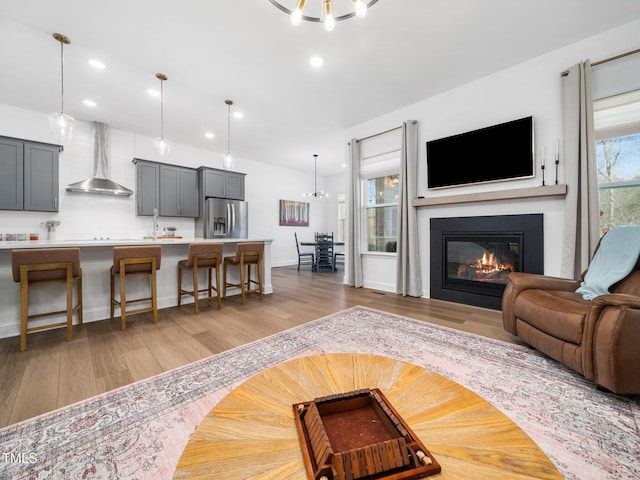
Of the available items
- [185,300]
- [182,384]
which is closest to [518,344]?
[182,384]

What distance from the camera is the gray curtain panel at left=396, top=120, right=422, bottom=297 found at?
4035 mm

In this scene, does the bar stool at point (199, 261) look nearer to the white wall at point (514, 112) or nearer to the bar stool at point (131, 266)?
the bar stool at point (131, 266)

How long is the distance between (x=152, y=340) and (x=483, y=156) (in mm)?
4327

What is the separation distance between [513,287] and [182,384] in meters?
2.72

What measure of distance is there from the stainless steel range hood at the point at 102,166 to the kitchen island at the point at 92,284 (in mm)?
2073

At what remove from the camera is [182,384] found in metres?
1.75

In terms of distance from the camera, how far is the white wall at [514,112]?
2.85 metres

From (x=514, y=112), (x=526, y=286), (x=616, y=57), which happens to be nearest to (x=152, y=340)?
(x=526, y=286)

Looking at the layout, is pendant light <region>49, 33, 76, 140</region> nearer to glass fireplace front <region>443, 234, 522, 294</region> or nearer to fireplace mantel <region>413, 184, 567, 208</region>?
fireplace mantel <region>413, 184, 567, 208</region>

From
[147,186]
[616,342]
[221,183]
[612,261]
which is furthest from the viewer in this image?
[221,183]

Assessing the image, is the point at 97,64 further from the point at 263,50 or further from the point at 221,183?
the point at 221,183

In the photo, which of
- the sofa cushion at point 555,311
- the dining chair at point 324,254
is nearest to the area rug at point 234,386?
the sofa cushion at point 555,311

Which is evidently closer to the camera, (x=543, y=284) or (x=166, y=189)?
(x=543, y=284)

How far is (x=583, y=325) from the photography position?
5.43 ft
